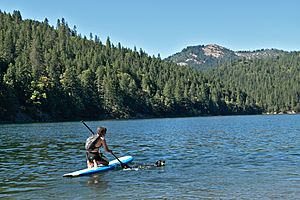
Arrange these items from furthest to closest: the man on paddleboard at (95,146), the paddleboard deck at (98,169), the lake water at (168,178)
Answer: the man on paddleboard at (95,146), the paddleboard deck at (98,169), the lake water at (168,178)

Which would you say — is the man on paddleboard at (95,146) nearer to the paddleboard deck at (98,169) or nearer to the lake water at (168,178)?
the paddleboard deck at (98,169)

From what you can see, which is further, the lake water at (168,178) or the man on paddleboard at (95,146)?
the man on paddleboard at (95,146)

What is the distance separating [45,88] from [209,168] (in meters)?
130

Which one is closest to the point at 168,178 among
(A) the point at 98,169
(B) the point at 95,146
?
(A) the point at 98,169

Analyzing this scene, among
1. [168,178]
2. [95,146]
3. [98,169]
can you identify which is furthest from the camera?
[98,169]

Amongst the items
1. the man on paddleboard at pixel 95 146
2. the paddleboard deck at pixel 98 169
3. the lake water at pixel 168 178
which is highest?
the man on paddleboard at pixel 95 146

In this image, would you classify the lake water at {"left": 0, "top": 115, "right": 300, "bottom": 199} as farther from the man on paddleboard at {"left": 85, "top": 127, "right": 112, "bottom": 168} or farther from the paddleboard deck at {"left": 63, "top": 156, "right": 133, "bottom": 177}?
the man on paddleboard at {"left": 85, "top": 127, "right": 112, "bottom": 168}

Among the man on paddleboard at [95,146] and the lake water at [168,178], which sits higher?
the man on paddleboard at [95,146]

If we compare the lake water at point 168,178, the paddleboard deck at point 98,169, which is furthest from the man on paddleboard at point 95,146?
the lake water at point 168,178

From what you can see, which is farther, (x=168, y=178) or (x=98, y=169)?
(x=98, y=169)

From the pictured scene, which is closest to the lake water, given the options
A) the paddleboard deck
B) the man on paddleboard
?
the paddleboard deck

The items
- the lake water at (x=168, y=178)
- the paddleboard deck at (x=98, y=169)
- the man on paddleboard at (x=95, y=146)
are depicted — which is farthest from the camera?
the man on paddleboard at (x=95, y=146)

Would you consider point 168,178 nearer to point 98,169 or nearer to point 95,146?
point 98,169

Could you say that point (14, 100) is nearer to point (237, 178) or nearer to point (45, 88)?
point (45, 88)
